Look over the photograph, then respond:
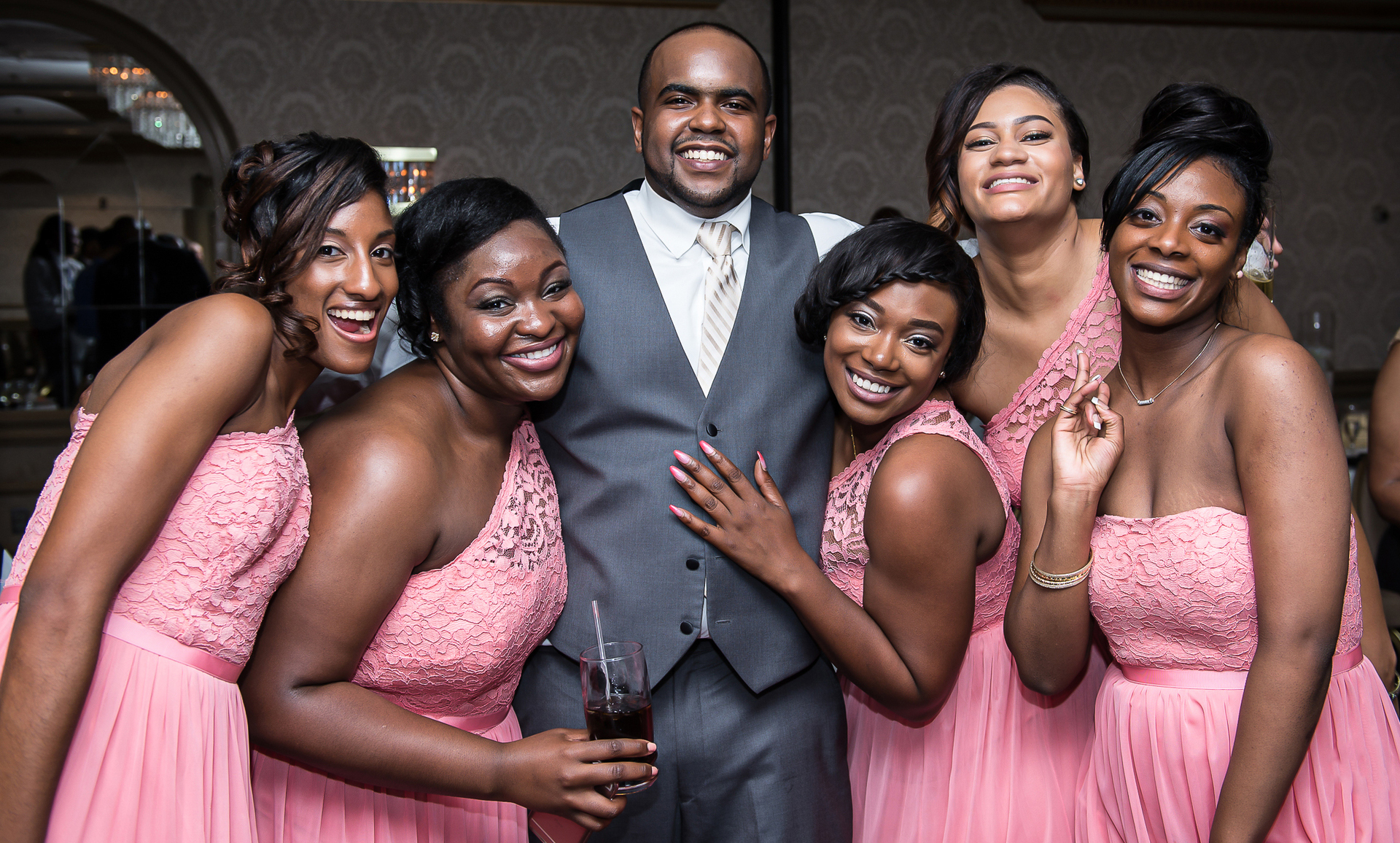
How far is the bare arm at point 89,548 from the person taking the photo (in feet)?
4.09

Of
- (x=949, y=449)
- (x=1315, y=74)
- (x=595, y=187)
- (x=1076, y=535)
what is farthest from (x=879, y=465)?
(x=1315, y=74)

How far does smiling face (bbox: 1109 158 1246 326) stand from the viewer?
1.57m

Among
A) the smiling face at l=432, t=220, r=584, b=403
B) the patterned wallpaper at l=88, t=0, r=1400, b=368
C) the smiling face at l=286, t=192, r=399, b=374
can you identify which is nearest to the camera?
the smiling face at l=286, t=192, r=399, b=374

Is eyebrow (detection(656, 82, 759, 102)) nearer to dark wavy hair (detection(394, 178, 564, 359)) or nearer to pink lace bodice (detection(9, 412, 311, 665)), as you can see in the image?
dark wavy hair (detection(394, 178, 564, 359))

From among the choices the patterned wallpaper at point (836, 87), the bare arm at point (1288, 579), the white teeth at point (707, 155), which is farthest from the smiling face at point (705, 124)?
the patterned wallpaper at point (836, 87)

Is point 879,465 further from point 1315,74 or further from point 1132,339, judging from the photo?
point 1315,74

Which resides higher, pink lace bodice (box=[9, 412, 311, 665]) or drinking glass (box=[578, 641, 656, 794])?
pink lace bodice (box=[9, 412, 311, 665])

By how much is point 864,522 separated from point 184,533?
1080 mm

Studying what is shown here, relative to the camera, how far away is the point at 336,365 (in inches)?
63.6

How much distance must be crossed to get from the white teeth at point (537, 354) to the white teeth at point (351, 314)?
0.23 metres

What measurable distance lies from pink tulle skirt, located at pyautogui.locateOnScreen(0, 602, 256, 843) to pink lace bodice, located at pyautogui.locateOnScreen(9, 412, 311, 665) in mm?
55

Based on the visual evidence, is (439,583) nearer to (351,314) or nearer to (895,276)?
(351,314)

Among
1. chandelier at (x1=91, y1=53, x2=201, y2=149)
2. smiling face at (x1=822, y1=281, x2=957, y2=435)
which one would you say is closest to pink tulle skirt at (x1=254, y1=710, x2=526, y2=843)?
smiling face at (x1=822, y1=281, x2=957, y2=435)

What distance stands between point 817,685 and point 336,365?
105 cm
